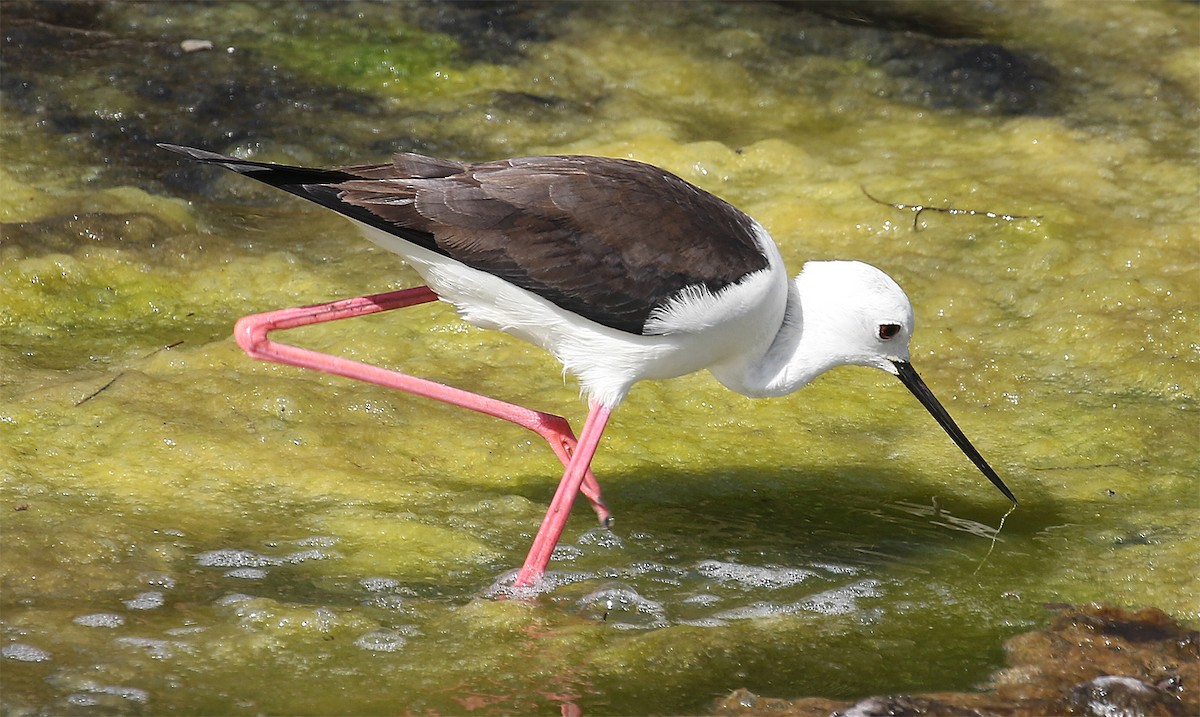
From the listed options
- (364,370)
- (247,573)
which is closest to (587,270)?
(364,370)

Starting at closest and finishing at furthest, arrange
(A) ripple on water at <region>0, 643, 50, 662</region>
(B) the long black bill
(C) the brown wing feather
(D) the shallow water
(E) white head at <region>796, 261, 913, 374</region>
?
(A) ripple on water at <region>0, 643, 50, 662</region> → (D) the shallow water → (C) the brown wing feather → (E) white head at <region>796, 261, 913, 374</region> → (B) the long black bill

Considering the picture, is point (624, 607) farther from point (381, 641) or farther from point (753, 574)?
point (381, 641)

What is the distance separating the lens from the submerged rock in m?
3.15

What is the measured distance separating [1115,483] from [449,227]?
218 centimetres

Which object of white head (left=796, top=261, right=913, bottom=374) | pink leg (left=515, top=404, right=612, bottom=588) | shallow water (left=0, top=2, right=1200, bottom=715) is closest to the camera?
shallow water (left=0, top=2, right=1200, bottom=715)

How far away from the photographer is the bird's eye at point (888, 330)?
4062 millimetres

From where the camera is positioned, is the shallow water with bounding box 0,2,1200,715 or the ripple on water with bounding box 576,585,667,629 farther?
the ripple on water with bounding box 576,585,667,629

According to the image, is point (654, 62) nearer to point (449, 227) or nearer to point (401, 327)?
point (401, 327)

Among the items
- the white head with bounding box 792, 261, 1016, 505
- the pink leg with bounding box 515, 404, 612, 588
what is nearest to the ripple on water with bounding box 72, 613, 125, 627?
the pink leg with bounding box 515, 404, 612, 588

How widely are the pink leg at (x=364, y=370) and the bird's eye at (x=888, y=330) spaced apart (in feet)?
3.03

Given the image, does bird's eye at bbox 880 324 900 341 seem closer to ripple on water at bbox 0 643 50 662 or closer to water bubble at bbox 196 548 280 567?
water bubble at bbox 196 548 280 567

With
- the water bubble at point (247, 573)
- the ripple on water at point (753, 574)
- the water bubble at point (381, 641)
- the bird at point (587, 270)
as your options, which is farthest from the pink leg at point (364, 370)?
the water bubble at point (381, 641)

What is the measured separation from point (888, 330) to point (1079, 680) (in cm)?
117

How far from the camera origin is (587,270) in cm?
381
